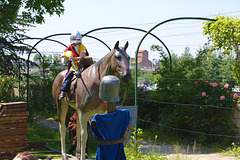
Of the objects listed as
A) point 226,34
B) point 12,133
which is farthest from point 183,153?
point 12,133

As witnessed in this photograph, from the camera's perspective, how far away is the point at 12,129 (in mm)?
6395

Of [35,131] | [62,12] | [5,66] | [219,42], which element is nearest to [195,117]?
[219,42]

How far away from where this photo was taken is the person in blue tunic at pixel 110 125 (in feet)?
10.2

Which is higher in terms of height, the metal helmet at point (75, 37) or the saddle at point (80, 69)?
the metal helmet at point (75, 37)

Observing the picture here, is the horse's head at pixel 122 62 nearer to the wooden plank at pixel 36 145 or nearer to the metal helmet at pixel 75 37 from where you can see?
the metal helmet at pixel 75 37

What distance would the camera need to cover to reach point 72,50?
5.66 metres

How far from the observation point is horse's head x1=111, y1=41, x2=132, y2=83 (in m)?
4.23

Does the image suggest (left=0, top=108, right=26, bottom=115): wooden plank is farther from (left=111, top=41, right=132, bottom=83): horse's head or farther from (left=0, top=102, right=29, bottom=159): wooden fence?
(left=111, top=41, right=132, bottom=83): horse's head

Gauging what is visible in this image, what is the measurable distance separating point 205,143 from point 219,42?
3.48 meters

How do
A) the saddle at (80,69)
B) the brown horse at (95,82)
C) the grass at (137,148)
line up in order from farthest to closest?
the grass at (137,148), the saddle at (80,69), the brown horse at (95,82)

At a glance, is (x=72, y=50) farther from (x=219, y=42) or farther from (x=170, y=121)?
(x=170, y=121)

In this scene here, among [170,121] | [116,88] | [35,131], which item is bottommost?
[35,131]

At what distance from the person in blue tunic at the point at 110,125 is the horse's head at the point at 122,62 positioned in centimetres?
103

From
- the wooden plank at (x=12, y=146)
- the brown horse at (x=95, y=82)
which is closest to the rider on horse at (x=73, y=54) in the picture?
the brown horse at (x=95, y=82)
